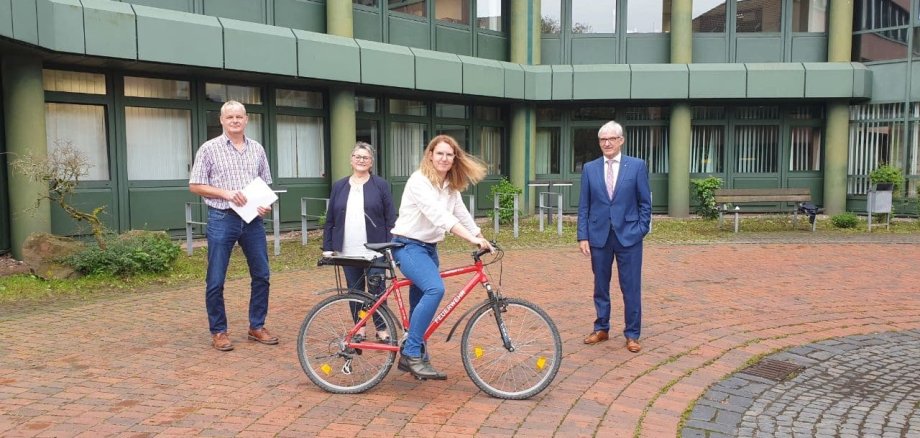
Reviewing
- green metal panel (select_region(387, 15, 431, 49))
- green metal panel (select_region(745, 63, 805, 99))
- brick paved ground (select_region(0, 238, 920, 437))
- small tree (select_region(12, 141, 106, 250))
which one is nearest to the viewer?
brick paved ground (select_region(0, 238, 920, 437))

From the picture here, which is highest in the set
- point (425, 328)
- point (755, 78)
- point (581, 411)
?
point (755, 78)

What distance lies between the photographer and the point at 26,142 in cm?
1095

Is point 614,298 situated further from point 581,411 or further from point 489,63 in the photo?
point 489,63

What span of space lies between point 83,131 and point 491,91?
8.77 meters

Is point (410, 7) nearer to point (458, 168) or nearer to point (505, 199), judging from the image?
point (505, 199)

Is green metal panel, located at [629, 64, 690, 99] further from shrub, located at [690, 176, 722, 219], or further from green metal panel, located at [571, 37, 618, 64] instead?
shrub, located at [690, 176, 722, 219]

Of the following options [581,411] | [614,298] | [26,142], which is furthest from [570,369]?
[26,142]

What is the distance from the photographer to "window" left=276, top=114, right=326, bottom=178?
15.1 metres

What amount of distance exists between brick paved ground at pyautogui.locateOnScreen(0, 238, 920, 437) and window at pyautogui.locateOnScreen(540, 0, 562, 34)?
36.6 feet

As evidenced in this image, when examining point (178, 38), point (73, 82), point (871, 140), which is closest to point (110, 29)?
point (178, 38)

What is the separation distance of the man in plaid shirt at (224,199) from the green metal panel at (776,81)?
1538 centimetres

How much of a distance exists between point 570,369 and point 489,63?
1284 cm

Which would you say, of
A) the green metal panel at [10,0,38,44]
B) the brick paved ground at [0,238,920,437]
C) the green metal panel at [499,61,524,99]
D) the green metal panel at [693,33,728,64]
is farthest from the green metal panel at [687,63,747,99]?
the green metal panel at [10,0,38,44]

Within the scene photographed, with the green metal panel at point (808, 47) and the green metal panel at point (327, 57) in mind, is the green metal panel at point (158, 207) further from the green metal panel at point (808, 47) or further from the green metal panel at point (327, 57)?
the green metal panel at point (808, 47)
